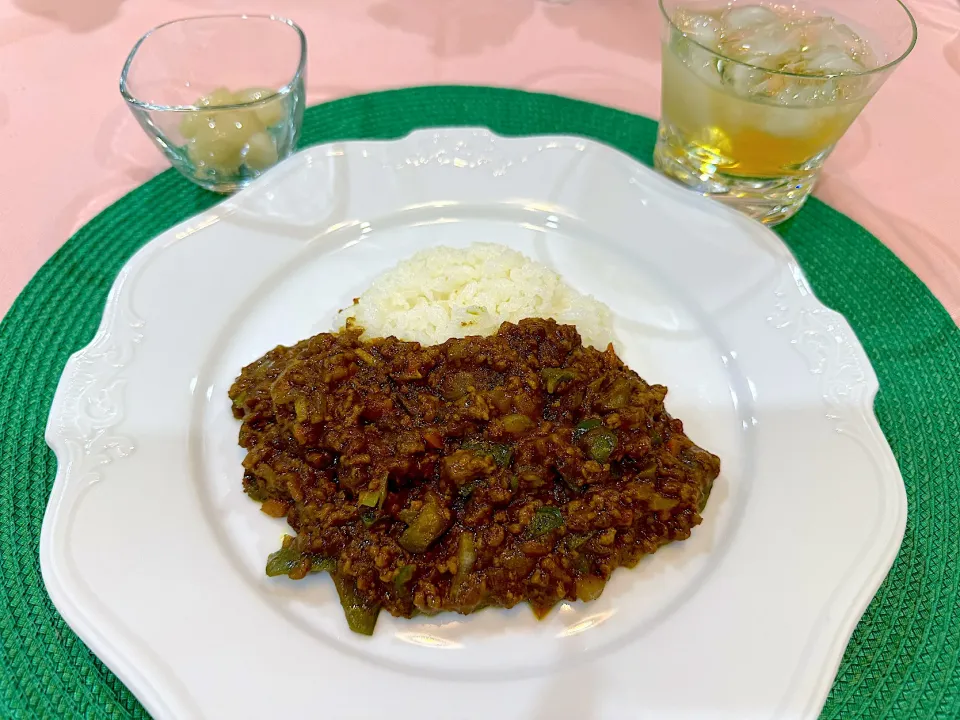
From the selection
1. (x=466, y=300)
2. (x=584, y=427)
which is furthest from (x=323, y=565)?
(x=466, y=300)

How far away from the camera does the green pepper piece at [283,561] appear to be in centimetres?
233

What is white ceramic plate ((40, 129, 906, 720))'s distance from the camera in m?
2.11

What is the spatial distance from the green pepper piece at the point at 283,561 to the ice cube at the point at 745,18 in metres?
3.26

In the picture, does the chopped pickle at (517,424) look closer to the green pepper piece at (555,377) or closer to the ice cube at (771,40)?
the green pepper piece at (555,377)

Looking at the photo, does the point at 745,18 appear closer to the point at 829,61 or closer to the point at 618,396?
the point at 829,61

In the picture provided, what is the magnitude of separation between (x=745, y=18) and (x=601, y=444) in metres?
2.46

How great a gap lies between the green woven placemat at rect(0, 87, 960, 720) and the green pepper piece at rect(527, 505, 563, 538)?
110 centimetres

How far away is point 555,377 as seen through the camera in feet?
8.73

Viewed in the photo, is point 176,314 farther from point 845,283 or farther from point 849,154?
point 849,154

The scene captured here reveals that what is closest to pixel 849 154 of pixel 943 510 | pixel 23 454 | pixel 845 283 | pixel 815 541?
pixel 845 283

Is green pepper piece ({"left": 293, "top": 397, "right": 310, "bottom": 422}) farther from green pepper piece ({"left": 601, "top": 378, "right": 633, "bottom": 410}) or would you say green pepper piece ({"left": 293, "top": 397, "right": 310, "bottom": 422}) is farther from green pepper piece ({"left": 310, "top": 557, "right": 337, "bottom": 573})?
green pepper piece ({"left": 601, "top": 378, "right": 633, "bottom": 410})

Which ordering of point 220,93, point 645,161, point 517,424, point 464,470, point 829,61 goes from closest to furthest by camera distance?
1. point 464,470
2. point 517,424
3. point 829,61
4. point 220,93
5. point 645,161

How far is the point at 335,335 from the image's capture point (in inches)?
116

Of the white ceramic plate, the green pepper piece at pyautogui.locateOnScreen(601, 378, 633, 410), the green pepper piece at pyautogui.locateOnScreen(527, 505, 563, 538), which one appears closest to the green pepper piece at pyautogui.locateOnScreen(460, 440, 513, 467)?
the green pepper piece at pyautogui.locateOnScreen(527, 505, 563, 538)
